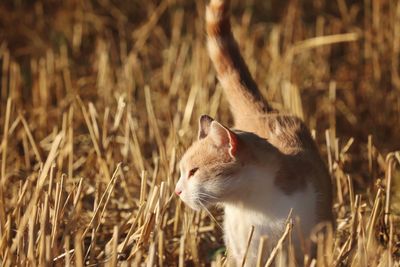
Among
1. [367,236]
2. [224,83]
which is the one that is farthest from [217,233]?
[367,236]

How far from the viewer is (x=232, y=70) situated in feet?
9.46

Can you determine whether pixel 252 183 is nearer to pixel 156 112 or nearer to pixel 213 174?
pixel 213 174

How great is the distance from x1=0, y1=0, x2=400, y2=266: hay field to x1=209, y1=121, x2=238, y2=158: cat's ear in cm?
23

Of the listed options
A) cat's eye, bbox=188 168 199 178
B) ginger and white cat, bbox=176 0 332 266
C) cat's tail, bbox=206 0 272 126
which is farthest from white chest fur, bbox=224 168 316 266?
cat's tail, bbox=206 0 272 126

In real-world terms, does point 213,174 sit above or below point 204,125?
below

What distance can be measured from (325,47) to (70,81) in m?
1.48

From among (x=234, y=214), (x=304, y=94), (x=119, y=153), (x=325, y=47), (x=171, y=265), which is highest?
(x=325, y=47)

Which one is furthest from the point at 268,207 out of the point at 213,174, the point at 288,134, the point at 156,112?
the point at 156,112

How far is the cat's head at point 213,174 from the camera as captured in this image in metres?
2.50

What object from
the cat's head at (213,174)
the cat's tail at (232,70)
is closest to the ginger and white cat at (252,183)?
the cat's head at (213,174)

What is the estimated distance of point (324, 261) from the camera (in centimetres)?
219

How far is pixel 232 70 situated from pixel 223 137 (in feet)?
1.45

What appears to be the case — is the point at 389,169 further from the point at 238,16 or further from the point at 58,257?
the point at 238,16

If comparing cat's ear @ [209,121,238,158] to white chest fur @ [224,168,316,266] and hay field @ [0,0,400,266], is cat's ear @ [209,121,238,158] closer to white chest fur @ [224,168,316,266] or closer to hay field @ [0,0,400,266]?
white chest fur @ [224,168,316,266]
